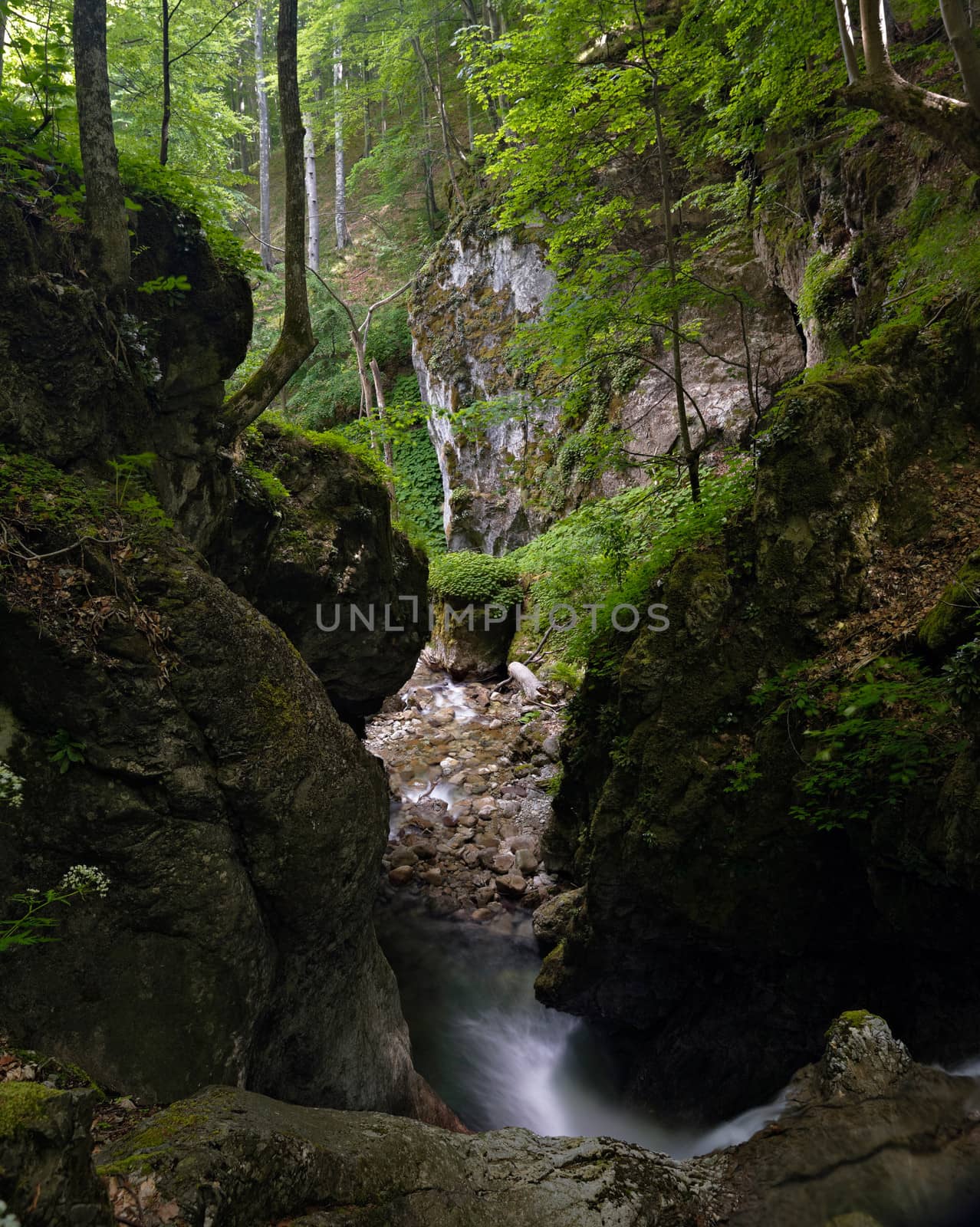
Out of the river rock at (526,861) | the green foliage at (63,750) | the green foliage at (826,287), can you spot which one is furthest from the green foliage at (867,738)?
the green foliage at (826,287)

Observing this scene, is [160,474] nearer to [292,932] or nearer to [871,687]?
[292,932]

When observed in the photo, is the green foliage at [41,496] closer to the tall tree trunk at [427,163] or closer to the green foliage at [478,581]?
the green foliage at [478,581]

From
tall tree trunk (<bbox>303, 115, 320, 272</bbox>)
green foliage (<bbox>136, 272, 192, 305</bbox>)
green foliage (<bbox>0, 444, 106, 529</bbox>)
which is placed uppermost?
tall tree trunk (<bbox>303, 115, 320, 272</bbox>)

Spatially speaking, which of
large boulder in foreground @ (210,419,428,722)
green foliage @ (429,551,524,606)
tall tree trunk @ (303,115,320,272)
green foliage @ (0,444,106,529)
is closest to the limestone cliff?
green foliage @ (429,551,524,606)

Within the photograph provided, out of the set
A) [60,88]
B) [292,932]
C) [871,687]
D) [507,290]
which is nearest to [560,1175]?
[292,932]

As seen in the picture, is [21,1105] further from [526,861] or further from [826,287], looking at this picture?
[826,287]

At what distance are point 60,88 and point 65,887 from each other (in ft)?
15.5

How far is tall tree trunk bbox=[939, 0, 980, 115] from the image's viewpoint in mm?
3791

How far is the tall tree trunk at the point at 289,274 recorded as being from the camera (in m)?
5.30

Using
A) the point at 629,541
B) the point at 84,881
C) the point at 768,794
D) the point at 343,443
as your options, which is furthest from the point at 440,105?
the point at 84,881

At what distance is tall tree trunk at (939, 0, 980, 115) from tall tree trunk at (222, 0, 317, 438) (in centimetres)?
458

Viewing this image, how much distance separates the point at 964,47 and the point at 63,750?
21.8ft

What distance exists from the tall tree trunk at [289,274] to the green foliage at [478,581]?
27.9 feet

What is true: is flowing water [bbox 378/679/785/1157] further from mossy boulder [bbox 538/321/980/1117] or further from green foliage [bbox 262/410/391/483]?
green foliage [bbox 262/410/391/483]
